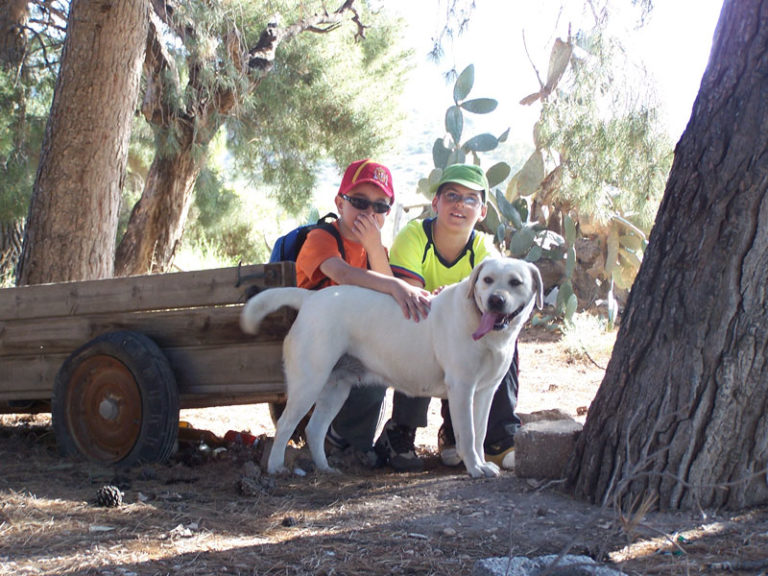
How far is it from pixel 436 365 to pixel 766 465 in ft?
5.03

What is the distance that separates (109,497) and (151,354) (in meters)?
0.86

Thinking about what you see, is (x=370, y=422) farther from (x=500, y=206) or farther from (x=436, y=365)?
(x=500, y=206)

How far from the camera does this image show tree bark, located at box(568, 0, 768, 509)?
2693mm

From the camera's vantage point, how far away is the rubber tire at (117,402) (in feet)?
12.3

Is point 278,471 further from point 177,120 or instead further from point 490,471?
point 177,120

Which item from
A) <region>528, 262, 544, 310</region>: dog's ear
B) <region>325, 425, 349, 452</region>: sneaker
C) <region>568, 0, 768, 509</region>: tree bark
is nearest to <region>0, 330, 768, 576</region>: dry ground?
<region>568, 0, 768, 509</region>: tree bark

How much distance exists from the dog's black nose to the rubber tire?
5.30ft

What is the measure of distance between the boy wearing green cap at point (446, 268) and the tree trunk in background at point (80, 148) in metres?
2.42

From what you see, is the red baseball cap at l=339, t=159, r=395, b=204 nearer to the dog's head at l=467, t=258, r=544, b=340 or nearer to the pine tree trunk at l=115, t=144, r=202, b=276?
the dog's head at l=467, t=258, r=544, b=340

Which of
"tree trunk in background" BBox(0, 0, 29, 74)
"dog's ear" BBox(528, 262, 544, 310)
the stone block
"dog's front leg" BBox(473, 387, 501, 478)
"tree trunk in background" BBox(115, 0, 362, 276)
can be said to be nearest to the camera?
the stone block

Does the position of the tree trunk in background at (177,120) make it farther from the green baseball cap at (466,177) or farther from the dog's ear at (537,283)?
the dog's ear at (537,283)

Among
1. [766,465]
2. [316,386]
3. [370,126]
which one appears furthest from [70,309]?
[370,126]

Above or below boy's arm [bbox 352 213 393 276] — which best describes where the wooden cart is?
below

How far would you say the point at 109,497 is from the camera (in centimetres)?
309
